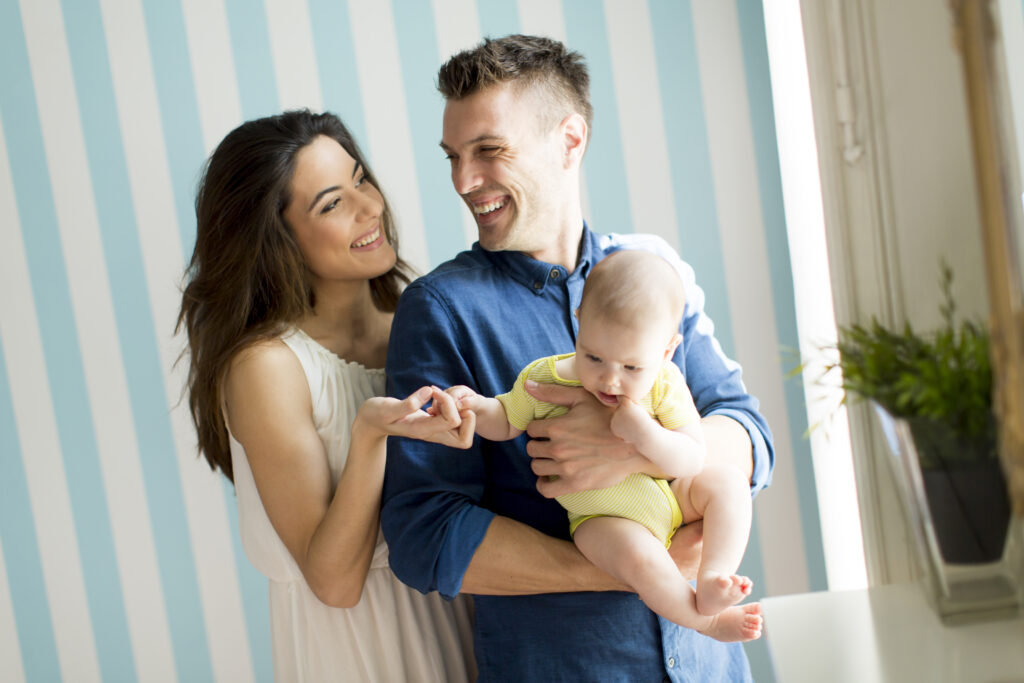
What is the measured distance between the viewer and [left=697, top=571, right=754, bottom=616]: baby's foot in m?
→ 1.20

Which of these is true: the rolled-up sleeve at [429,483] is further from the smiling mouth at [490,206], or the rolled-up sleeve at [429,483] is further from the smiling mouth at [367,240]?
the smiling mouth at [367,240]

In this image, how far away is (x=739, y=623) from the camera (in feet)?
4.04

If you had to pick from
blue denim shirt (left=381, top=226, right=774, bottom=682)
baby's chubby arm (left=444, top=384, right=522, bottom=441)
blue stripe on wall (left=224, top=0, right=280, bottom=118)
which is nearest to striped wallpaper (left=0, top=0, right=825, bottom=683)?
blue stripe on wall (left=224, top=0, right=280, bottom=118)

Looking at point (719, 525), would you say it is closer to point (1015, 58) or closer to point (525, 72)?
point (1015, 58)

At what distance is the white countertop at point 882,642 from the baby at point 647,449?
3.1 inches

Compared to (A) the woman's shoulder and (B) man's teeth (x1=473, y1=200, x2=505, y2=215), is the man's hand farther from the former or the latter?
(A) the woman's shoulder

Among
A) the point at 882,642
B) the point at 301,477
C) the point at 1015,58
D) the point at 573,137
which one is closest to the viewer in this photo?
the point at 1015,58

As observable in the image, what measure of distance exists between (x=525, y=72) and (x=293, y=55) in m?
1.04

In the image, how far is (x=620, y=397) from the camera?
1.29m

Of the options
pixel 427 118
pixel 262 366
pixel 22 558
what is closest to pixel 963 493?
pixel 262 366

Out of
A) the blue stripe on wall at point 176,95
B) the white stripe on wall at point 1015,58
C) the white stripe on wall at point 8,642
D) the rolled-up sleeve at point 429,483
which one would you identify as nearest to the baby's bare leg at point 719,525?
the rolled-up sleeve at point 429,483

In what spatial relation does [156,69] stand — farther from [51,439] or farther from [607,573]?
[607,573]

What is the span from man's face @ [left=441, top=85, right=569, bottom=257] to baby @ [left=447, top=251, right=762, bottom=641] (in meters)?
0.33

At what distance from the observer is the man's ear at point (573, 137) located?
68.5 inches
